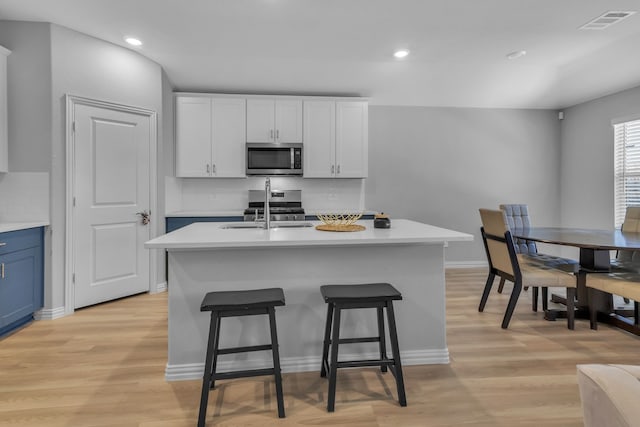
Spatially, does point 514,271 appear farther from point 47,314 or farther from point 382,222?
point 47,314

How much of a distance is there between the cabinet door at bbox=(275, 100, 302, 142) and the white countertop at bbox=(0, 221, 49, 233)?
2642 mm

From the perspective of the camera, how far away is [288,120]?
475cm

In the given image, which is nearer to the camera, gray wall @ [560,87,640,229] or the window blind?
the window blind

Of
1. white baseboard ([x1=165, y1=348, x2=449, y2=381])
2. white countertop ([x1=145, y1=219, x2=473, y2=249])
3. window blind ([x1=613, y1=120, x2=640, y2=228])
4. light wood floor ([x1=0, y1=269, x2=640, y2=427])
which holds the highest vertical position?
window blind ([x1=613, y1=120, x2=640, y2=228])

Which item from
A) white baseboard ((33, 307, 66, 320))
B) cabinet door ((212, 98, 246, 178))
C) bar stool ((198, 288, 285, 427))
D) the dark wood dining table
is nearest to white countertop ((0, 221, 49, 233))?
white baseboard ((33, 307, 66, 320))

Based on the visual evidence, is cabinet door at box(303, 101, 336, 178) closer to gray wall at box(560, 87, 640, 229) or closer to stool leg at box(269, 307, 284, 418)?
stool leg at box(269, 307, 284, 418)

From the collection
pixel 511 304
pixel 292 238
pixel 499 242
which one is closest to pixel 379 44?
pixel 499 242

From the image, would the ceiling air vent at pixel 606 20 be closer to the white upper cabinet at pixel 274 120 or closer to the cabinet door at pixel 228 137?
the white upper cabinet at pixel 274 120

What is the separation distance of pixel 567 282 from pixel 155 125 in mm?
4227

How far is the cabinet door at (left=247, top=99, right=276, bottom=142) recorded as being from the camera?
15.4ft

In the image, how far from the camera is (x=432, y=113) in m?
5.31

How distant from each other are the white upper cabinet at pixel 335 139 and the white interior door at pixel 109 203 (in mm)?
1935

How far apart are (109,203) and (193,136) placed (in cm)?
137

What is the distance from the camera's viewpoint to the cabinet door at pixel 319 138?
4.79 meters
